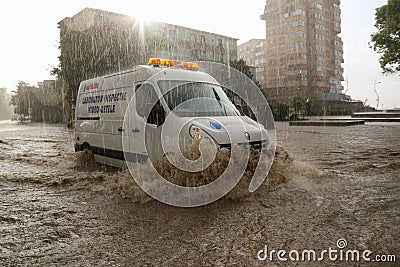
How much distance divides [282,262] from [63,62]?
1229 inches

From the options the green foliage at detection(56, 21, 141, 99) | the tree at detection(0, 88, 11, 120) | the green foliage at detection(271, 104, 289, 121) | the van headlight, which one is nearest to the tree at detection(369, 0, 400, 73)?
the green foliage at detection(271, 104, 289, 121)

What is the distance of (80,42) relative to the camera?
2855 centimetres

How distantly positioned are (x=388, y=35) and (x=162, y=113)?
22950 mm

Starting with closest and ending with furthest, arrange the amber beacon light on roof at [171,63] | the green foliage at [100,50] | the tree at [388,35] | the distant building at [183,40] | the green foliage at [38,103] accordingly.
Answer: the amber beacon light on roof at [171,63]
the tree at [388,35]
the green foliage at [100,50]
the distant building at [183,40]
the green foliage at [38,103]

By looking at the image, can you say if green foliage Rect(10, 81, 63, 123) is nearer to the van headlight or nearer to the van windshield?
the van windshield

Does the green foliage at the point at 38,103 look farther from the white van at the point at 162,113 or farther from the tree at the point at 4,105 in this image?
the tree at the point at 4,105

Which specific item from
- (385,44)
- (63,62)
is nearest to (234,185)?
(385,44)

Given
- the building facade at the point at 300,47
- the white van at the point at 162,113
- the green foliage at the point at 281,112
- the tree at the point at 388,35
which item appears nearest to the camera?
the white van at the point at 162,113

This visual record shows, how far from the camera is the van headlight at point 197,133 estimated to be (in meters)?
5.57

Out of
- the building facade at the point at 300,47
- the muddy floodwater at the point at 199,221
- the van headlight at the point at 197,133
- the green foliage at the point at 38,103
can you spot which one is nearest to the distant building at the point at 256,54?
the building facade at the point at 300,47

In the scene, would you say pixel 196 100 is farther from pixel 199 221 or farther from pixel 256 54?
pixel 256 54

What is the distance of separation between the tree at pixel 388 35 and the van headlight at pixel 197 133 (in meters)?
22.4

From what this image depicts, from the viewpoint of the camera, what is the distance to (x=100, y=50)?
27.4 meters

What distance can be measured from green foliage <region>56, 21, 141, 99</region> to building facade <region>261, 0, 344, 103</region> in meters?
46.7
